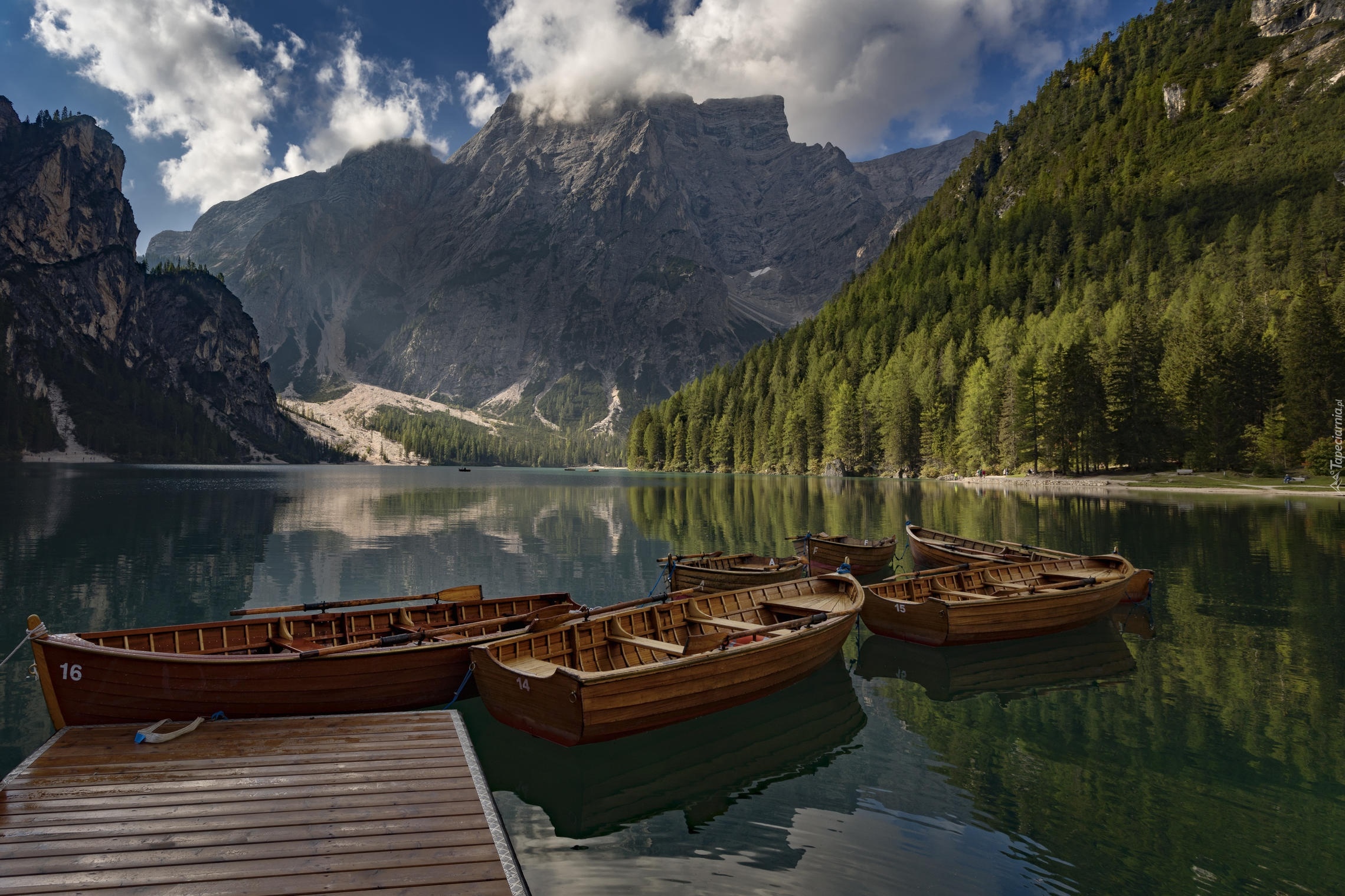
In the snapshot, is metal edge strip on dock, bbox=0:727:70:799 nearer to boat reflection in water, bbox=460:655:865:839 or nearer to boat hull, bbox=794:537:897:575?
boat reflection in water, bbox=460:655:865:839

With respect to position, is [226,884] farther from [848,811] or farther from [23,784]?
[848,811]

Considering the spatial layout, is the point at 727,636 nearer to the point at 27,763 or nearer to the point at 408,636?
the point at 408,636

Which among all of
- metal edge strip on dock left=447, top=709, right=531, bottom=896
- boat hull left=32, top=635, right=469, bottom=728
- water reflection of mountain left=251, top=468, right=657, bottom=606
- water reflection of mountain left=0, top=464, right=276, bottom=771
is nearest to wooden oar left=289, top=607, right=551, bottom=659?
boat hull left=32, top=635, right=469, bottom=728

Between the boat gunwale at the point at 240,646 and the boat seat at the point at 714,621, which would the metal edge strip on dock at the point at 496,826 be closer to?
the boat gunwale at the point at 240,646

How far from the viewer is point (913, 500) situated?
76312mm

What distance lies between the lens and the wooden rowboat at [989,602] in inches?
835

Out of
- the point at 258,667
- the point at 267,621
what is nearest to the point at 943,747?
the point at 258,667

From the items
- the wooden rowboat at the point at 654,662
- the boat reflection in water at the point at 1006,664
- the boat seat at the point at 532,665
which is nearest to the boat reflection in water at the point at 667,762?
the wooden rowboat at the point at 654,662

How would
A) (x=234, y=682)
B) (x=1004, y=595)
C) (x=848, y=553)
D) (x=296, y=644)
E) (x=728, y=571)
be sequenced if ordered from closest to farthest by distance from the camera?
(x=234, y=682) < (x=296, y=644) < (x=1004, y=595) < (x=728, y=571) < (x=848, y=553)

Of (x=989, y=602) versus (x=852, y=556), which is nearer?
(x=989, y=602)

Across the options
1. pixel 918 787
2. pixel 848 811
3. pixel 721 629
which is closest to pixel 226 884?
pixel 848 811

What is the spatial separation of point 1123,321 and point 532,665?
12085 cm

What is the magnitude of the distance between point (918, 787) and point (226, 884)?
37.4 feet

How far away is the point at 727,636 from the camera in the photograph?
16.5 m
